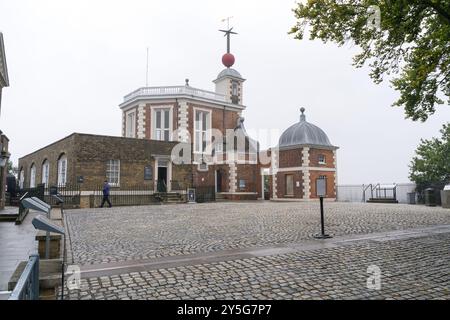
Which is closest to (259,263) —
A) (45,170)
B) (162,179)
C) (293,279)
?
(293,279)

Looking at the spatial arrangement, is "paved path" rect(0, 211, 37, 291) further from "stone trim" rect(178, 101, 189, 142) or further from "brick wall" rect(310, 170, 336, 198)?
"brick wall" rect(310, 170, 336, 198)

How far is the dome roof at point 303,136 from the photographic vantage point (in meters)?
30.9

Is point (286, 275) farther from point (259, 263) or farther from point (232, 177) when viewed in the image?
point (232, 177)

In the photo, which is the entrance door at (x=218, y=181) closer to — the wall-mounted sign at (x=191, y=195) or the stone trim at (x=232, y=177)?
the stone trim at (x=232, y=177)

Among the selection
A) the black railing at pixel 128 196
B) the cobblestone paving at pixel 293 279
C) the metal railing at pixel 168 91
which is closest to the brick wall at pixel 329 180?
the metal railing at pixel 168 91

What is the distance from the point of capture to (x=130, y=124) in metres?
35.2

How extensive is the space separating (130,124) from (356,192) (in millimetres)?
25221

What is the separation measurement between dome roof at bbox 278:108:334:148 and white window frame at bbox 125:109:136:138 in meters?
15.7

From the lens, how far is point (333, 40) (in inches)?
390

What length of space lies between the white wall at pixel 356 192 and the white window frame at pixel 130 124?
74.6ft

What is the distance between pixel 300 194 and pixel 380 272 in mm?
25337

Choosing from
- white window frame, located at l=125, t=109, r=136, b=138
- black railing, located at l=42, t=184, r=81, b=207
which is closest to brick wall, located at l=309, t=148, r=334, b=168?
white window frame, located at l=125, t=109, r=136, b=138
